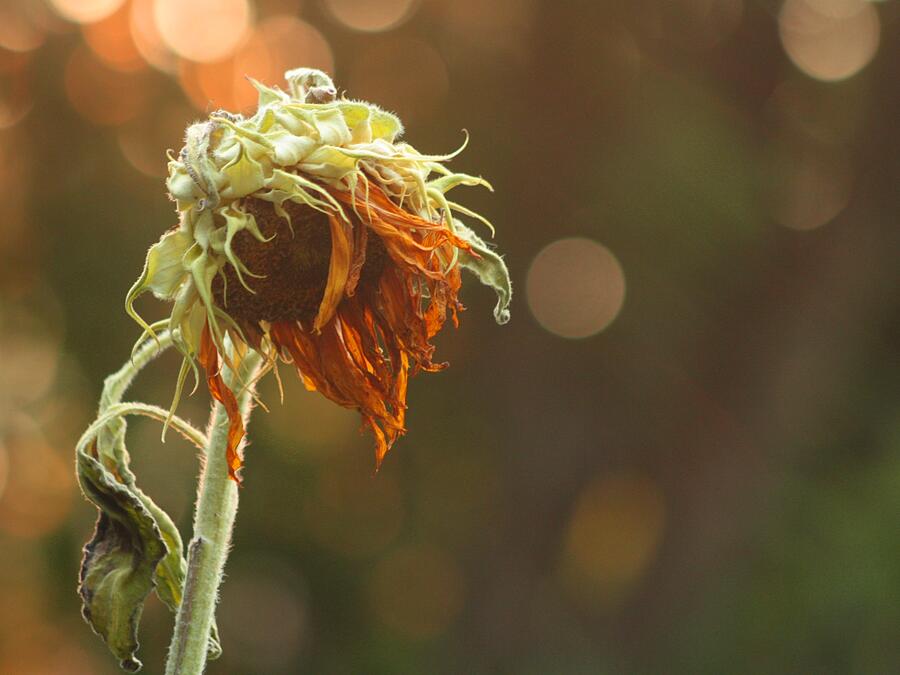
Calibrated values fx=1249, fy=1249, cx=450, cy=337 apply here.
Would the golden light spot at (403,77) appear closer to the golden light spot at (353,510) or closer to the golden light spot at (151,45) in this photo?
the golden light spot at (151,45)

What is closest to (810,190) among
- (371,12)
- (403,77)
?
(403,77)

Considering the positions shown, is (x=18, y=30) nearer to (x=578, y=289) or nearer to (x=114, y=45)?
(x=114, y=45)

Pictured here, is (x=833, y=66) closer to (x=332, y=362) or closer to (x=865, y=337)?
(x=865, y=337)

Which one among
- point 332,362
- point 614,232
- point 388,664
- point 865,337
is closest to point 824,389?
point 865,337

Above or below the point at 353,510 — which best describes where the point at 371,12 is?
above

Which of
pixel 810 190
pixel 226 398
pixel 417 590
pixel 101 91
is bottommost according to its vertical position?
pixel 417 590

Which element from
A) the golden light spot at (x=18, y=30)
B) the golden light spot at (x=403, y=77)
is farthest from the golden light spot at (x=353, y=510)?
the golden light spot at (x=18, y=30)
